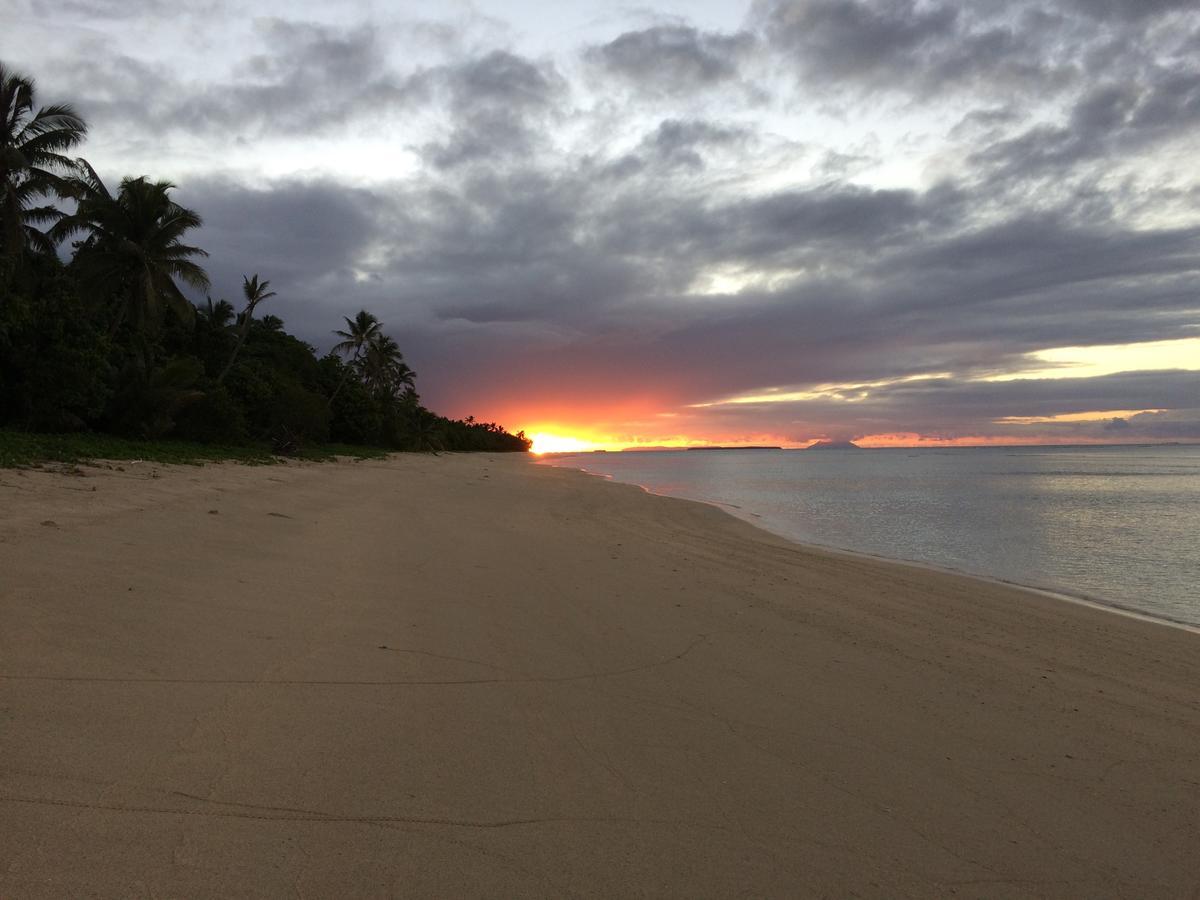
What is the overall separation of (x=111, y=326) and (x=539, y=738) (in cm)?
3336

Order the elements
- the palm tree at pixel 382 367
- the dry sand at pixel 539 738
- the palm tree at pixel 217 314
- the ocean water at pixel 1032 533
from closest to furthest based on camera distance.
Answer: the dry sand at pixel 539 738
the ocean water at pixel 1032 533
the palm tree at pixel 217 314
the palm tree at pixel 382 367

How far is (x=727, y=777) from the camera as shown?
11.4ft

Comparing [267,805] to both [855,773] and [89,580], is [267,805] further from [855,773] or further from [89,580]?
[89,580]

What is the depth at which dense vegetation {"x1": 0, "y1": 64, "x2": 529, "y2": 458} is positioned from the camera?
2033 centimetres

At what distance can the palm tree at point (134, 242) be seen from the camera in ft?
94.9

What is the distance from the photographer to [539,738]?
12.3ft

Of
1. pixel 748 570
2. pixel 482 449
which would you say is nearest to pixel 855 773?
pixel 748 570

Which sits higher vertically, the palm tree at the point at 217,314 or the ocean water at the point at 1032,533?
the palm tree at the point at 217,314

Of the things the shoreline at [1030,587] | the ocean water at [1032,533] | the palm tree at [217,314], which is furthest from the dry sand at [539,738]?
the palm tree at [217,314]

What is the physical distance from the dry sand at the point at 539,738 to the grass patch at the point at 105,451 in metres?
7.71

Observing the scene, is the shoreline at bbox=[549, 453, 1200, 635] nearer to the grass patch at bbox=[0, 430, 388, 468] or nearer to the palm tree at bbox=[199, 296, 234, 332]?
the grass patch at bbox=[0, 430, 388, 468]

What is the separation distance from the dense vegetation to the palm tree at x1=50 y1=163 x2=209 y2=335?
0.15 ft

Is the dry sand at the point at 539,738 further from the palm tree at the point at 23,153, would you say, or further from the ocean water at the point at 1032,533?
the palm tree at the point at 23,153

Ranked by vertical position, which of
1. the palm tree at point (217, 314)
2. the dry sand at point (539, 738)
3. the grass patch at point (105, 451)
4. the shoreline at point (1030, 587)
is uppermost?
the palm tree at point (217, 314)
